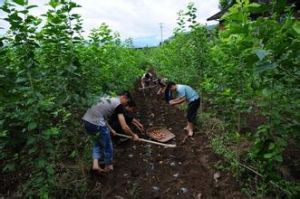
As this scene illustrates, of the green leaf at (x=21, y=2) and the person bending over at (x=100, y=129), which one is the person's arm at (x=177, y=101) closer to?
the person bending over at (x=100, y=129)

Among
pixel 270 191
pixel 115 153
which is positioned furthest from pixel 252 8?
pixel 115 153

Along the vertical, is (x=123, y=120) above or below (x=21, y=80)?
below

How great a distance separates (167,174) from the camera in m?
5.44

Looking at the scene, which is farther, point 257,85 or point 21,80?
point 257,85

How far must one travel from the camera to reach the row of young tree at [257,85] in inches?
95.4

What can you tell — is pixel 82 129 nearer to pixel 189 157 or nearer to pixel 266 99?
pixel 189 157

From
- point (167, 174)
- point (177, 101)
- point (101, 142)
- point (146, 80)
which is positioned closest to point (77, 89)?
point (101, 142)

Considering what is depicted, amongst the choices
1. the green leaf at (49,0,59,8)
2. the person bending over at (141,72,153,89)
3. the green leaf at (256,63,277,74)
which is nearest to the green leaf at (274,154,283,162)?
the green leaf at (256,63,277,74)

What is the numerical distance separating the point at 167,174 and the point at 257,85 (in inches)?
97.8

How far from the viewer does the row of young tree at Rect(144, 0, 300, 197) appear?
2423mm

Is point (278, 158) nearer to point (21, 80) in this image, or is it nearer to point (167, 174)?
point (167, 174)

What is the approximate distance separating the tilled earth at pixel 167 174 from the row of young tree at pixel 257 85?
316 millimetres

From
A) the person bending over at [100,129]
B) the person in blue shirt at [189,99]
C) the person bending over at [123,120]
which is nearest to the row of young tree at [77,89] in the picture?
the person bending over at [100,129]

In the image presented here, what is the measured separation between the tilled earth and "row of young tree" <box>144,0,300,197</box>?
32 centimetres
